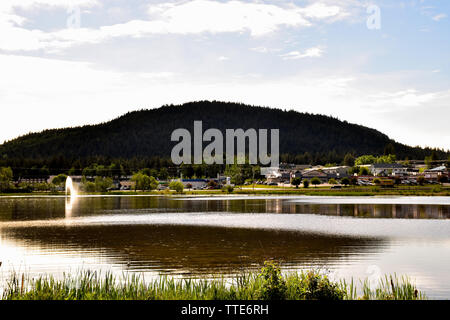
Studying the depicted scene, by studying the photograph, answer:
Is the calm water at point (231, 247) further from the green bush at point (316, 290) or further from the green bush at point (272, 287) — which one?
the green bush at point (272, 287)

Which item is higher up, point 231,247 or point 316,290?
point 316,290

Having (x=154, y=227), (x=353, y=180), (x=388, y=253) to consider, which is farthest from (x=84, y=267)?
(x=353, y=180)

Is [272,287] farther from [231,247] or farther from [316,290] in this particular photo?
[231,247]

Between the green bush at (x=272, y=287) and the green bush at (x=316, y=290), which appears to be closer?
the green bush at (x=316, y=290)

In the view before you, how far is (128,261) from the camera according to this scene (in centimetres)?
2841

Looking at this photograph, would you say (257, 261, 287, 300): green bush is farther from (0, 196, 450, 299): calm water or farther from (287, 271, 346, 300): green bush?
(0, 196, 450, 299): calm water

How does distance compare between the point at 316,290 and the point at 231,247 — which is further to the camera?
the point at 231,247

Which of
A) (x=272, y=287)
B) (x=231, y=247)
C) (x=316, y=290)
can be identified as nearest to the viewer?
(x=316, y=290)

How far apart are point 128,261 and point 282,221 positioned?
29.2 m

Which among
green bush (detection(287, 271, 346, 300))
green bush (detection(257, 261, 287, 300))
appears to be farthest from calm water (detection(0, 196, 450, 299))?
green bush (detection(257, 261, 287, 300))

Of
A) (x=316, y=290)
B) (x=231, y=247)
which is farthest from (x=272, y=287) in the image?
(x=231, y=247)

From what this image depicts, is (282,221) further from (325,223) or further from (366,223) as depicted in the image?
(366,223)

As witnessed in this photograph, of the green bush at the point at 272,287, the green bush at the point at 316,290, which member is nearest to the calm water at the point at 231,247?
the green bush at the point at 316,290
